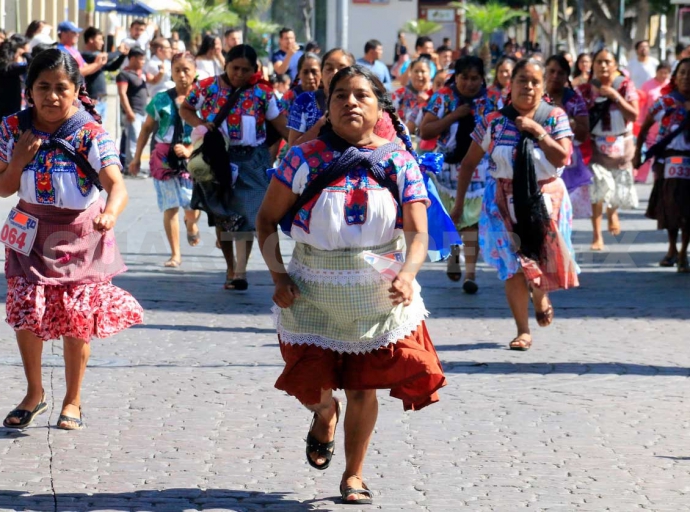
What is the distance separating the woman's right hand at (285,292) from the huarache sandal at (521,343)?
141 inches

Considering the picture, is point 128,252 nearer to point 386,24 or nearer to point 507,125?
point 507,125

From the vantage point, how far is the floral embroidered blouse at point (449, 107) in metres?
10.6

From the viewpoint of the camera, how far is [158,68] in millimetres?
20766

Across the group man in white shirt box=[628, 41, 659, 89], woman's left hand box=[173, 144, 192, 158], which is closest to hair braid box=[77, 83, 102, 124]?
woman's left hand box=[173, 144, 192, 158]

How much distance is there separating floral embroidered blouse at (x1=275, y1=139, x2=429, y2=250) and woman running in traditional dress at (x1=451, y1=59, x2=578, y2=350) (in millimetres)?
3108

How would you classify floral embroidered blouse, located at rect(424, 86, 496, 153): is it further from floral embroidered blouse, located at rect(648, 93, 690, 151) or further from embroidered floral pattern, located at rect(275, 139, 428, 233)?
embroidered floral pattern, located at rect(275, 139, 428, 233)

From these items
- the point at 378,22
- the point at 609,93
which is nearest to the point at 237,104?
the point at 609,93

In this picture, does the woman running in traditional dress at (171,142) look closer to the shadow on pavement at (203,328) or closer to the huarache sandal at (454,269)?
the huarache sandal at (454,269)

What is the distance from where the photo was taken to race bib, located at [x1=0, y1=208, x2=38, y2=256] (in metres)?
6.16

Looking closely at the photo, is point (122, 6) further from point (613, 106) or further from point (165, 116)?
point (165, 116)

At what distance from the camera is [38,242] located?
20.3ft

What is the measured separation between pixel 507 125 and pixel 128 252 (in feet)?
18.6

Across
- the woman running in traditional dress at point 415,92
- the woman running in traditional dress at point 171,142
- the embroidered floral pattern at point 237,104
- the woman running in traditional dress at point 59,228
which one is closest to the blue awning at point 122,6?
the woman running in traditional dress at point 415,92

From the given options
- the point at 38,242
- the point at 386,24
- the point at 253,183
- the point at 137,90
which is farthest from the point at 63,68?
the point at 386,24
